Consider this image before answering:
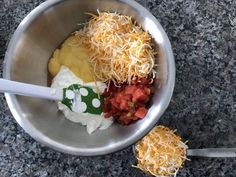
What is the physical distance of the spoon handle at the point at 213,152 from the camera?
1095 mm

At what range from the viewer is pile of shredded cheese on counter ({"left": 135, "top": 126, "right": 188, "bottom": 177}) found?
3.59 feet

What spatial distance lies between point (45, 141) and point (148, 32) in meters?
0.34

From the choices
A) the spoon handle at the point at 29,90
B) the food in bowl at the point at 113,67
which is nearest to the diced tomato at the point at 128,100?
the food in bowl at the point at 113,67

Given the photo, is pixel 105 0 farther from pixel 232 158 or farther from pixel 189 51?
pixel 232 158

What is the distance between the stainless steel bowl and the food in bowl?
0.02 m

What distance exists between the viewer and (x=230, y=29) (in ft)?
4.06

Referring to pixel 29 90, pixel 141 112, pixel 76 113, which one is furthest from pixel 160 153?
pixel 29 90

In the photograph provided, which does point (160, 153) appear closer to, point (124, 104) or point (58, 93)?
point (124, 104)

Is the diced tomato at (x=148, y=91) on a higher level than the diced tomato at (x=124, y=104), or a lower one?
higher

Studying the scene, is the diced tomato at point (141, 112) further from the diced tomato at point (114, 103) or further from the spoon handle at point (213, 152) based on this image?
the spoon handle at point (213, 152)

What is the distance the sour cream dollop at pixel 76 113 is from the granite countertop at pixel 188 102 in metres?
0.11

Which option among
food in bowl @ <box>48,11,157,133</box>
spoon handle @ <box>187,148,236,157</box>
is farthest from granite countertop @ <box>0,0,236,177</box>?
food in bowl @ <box>48,11,157,133</box>

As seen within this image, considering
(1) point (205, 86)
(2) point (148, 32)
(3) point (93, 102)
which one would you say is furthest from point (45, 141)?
(1) point (205, 86)

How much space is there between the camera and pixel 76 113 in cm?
111
